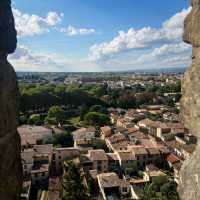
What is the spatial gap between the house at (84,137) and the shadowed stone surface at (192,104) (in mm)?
40031

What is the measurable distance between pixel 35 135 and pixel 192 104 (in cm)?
4642

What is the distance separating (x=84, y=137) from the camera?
50625 mm

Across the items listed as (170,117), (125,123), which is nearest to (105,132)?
(125,123)

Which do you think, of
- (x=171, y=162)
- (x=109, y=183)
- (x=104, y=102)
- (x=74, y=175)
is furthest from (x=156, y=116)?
(x=74, y=175)

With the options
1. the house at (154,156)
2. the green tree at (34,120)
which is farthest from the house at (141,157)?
the green tree at (34,120)

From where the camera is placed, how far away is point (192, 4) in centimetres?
790

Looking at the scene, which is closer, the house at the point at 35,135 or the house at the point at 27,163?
the house at the point at 27,163

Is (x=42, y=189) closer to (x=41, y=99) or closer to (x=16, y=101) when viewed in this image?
(x=16, y=101)

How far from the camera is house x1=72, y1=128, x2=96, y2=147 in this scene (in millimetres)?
48075

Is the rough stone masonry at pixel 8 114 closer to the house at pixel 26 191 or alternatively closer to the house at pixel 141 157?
the house at pixel 26 191

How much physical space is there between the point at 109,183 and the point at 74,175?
408 inches

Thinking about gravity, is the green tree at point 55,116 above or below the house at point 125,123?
above

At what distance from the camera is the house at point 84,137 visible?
48075mm

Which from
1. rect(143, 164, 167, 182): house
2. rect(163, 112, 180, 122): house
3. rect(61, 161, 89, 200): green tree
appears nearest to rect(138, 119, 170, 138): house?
rect(163, 112, 180, 122): house
